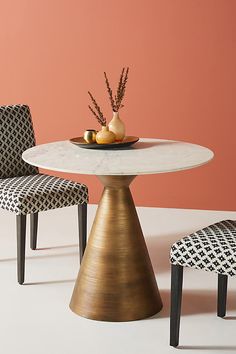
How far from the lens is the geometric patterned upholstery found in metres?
3.59

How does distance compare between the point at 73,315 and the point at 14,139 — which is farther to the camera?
the point at 14,139

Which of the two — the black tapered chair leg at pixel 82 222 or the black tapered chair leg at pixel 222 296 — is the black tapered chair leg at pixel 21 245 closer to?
the black tapered chair leg at pixel 82 222

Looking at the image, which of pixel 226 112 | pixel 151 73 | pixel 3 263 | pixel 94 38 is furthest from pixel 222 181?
pixel 3 263

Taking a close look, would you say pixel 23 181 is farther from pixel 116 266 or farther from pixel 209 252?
pixel 209 252

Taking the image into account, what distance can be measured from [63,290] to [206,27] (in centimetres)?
202

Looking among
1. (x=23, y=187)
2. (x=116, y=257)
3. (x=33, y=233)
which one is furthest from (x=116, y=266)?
(x=33, y=233)

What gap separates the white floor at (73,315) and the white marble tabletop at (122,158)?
649 mm

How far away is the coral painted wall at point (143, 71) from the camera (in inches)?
186

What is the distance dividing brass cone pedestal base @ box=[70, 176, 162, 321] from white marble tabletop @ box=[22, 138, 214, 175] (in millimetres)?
117

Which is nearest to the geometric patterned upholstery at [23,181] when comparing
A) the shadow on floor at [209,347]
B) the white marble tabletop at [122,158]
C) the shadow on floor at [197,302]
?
the white marble tabletop at [122,158]

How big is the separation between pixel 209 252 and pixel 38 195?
1.09 meters

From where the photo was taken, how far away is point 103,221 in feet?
10.5

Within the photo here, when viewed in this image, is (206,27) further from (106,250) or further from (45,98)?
(106,250)

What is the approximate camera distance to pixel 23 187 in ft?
12.1
